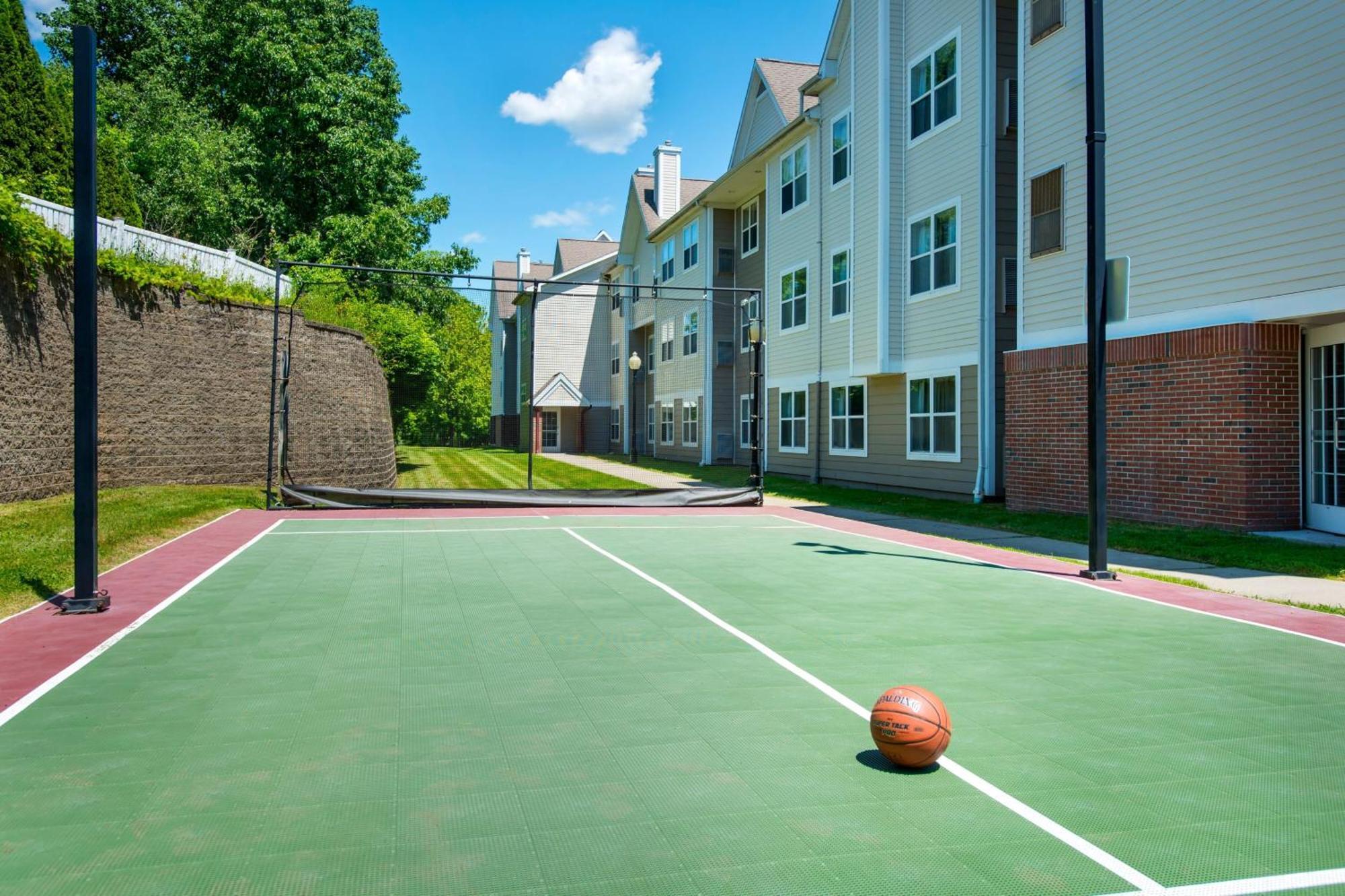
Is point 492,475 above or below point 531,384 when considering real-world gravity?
below

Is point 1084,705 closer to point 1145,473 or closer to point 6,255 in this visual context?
point 1145,473

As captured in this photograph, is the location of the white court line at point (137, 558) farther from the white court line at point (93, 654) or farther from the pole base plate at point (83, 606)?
the white court line at point (93, 654)

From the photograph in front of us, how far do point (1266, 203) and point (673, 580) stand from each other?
31.3 ft

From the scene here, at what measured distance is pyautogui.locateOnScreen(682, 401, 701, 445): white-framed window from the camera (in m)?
37.8

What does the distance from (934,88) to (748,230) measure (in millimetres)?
13148

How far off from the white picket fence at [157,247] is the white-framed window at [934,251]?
50.9 feet

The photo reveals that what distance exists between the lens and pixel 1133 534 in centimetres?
1387

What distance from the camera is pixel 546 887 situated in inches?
133

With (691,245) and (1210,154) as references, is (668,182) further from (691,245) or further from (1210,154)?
(1210,154)

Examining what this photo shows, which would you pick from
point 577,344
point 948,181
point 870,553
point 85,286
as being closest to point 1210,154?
point 948,181

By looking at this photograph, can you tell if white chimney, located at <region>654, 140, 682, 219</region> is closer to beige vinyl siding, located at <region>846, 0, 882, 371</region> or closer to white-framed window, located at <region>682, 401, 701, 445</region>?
white-framed window, located at <region>682, 401, 701, 445</region>

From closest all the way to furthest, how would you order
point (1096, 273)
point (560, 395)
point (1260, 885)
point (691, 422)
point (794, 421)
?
point (1260, 885)
point (1096, 273)
point (794, 421)
point (691, 422)
point (560, 395)

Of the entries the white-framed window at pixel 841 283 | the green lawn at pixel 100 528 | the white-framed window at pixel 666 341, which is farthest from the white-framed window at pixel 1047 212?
the white-framed window at pixel 666 341

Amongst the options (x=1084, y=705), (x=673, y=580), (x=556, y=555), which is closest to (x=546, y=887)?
(x=1084, y=705)
